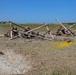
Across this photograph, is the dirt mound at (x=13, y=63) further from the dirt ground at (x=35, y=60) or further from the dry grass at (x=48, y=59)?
the dry grass at (x=48, y=59)

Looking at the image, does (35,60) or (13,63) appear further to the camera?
(13,63)

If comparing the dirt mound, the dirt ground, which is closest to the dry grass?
the dirt ground

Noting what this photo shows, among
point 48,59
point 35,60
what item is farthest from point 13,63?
point 48,59

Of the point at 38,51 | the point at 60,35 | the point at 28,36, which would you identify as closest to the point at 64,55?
the point at 38,51

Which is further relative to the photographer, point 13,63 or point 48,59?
point 13,63

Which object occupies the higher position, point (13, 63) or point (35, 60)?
point (35, 60)

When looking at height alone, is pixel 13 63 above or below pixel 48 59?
below

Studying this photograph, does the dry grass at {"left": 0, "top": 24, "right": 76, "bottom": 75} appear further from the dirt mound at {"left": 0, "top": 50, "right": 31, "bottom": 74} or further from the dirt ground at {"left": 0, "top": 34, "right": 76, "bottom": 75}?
the dirt mound at {"left": 0, "top": 50, "right": 31, "bottom": 74}

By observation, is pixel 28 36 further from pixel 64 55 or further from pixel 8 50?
pixel 64 55

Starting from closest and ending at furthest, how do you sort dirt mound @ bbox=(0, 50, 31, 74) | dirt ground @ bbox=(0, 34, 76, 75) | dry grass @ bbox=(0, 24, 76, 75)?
dry grass @ bbox=(0, 24, 76, 75), dirt ground @ bbox=(0, 34, 76, 75), dirt mound @ bbox=(0, 50, 31, 74)

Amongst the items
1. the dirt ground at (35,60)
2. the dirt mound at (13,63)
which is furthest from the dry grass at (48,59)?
the dirt mound at (13,63)

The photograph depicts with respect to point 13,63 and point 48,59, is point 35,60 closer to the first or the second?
point 48,59

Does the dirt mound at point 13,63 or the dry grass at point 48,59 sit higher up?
the dry grass at point 48,59

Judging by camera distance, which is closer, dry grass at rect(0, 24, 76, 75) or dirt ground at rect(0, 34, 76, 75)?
dry grass at rect(0, 24, 76, 75)
